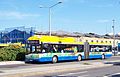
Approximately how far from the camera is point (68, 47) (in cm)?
3634

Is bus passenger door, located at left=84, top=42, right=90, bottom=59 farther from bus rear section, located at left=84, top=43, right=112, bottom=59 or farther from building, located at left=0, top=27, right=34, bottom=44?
building, located at left=0, top=27, right=34, bottom=44

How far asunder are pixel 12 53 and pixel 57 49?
5.31 meters

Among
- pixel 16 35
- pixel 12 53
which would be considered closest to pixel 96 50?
pixel 12 53

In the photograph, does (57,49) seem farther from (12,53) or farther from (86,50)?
(86,50)

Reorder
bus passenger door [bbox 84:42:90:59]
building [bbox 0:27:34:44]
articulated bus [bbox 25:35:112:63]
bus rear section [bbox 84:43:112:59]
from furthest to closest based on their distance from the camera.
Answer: building [bbox 0:27:34:44] → bus rear section [bbox 84:43:112:59] → bus passenger door [bbox 84:42:90:59] → articulated bus [bbox 25:35:112:63]

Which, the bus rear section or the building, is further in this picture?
the building

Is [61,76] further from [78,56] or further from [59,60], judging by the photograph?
[78,56]

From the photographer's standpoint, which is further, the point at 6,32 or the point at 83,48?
the point at 6,32

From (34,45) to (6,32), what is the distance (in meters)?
31.5

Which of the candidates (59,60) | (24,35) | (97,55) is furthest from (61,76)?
(24,35)

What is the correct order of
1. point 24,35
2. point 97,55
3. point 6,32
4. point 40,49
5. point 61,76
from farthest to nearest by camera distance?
1. point 6,32
2. point 24,35
3. point 97,55
4. point 40,49
5. point 61,76

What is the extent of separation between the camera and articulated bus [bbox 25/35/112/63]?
106 feet

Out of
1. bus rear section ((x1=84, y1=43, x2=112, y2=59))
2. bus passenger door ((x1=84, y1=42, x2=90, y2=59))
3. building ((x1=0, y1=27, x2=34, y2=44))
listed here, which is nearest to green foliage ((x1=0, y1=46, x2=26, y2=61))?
bus passenger door ((x1=84, y1=42, x2=90, y2=59))

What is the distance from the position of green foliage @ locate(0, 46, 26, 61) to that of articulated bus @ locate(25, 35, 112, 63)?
2377 mm
